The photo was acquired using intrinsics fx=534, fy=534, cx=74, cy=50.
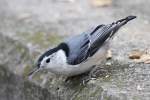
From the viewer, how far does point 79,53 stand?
4.89 meters

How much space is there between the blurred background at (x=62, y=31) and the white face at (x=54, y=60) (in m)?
0.30

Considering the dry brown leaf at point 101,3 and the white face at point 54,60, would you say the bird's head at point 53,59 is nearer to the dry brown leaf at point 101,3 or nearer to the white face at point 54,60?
the white face at point 54,60

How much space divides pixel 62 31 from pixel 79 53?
5.60 feet

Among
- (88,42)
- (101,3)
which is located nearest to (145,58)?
(88,42)

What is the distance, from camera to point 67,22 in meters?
6.95

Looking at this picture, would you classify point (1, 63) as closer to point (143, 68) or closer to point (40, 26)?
point (40, 26)

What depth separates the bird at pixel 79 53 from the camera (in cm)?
483

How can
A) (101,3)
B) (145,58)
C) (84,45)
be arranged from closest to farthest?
(84,45) → (145,58) → (101,3)

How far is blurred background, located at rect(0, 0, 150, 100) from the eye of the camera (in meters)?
4.76

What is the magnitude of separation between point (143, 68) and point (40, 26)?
7.71 feet

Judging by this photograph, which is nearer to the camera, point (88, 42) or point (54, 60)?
point (54, 60)

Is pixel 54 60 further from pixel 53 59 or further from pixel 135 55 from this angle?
pixel 135 55

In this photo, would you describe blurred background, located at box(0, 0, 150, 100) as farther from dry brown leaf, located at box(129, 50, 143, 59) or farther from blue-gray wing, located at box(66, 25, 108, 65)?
blue-gray wing, located at box(66, 25, 108, 65)

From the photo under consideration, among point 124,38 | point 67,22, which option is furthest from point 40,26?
point 124,38
